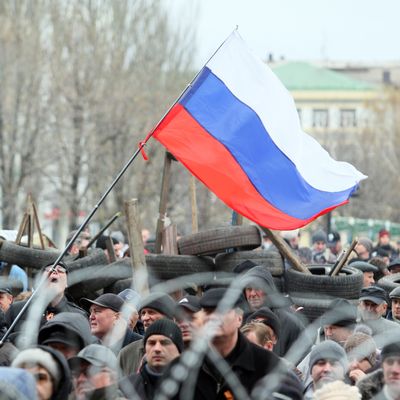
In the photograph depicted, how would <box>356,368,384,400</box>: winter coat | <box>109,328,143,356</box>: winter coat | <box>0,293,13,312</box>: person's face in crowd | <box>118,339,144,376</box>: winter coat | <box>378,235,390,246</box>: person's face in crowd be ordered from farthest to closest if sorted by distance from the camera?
<box>378,235,390,246</box>: person's face in crowd < <box>0,293,13,312</box>: person's face in crowd < <box>109,328,143,356</box>: winter coat < <box>118,339,144,376</box>: winter coat < <box>356,368,384,400</box>: winter coat

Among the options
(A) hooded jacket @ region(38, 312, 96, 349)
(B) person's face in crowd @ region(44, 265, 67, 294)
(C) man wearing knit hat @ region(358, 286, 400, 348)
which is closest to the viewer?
(A) hooded jacket @ region(38, 312, 96, 349)

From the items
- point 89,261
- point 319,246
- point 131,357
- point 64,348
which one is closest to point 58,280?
point 131,357

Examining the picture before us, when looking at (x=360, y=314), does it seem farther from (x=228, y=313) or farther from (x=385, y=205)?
(x=385, y=205)

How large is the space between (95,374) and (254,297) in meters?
3.66

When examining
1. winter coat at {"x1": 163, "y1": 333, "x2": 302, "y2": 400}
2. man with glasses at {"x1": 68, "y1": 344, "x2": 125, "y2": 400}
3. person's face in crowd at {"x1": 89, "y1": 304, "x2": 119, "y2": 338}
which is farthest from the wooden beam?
winter coat at {"x1": 163, "y1": 333, "x2": 302, "y2": 400}

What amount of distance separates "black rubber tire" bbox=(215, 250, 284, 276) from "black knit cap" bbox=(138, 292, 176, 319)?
423cm

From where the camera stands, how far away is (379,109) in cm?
7312

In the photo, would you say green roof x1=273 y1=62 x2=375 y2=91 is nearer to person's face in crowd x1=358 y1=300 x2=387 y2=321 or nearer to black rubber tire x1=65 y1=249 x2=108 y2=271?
black rubber tire x1=65 y1=249 x2=108 y2=271

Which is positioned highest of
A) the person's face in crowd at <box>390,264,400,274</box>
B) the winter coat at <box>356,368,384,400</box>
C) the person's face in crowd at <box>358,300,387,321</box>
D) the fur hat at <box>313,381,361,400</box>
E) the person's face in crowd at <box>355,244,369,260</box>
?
the fur hat at <box>313,381,361,400</box>

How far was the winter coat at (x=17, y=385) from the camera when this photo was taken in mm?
6016

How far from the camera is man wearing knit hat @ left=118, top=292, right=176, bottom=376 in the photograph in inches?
342

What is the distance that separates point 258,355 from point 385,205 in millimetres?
60649

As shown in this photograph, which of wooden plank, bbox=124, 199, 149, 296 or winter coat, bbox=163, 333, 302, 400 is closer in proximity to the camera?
winter coat, bbox=163, 333, 302, 400

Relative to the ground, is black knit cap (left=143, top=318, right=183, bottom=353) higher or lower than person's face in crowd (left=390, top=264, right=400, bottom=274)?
higher
